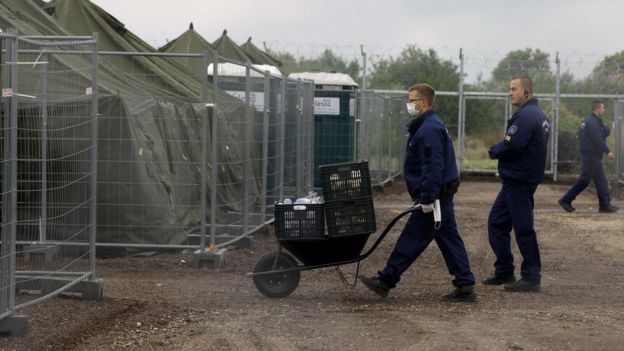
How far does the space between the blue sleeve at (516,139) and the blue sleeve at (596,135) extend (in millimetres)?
9175

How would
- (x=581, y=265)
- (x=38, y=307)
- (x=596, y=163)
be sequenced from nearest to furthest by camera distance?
1. (x=38, y=307)
2. (x=581, y=265)
3. (x=596, y=163)

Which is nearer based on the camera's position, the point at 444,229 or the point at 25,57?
the point at 444,229

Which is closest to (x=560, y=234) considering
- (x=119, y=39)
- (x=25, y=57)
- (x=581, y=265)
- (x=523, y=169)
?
(x=581, y=265)

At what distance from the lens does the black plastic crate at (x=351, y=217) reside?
9891 millimetres

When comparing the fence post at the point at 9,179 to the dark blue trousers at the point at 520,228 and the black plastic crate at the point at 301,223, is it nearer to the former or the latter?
the black plastic crate at the point at 301,223

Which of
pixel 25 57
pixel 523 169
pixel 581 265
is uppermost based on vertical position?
pixel 25 57

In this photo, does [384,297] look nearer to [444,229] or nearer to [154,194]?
[444,229]

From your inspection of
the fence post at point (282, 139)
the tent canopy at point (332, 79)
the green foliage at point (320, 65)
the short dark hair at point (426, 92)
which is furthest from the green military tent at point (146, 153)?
the green foliage at point (320, 65)

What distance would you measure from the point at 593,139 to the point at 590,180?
2.35 feet

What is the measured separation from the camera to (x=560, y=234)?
637 inches

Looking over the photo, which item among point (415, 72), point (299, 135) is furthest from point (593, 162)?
point (415, 72)

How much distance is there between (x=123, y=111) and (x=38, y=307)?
363 centimetres

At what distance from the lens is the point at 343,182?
990 cm

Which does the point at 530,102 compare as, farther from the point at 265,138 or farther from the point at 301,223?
the point at 265,138
